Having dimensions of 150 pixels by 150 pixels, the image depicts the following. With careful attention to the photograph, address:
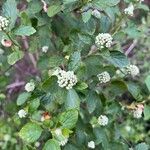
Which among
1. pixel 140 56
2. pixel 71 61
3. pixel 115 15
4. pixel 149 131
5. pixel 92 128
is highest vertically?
pixel 71 61

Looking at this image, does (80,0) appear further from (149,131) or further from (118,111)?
(149,131)

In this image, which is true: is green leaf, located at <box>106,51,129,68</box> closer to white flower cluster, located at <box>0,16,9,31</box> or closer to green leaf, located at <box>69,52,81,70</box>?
green leaf, located at <box>69,52,81,70</box>

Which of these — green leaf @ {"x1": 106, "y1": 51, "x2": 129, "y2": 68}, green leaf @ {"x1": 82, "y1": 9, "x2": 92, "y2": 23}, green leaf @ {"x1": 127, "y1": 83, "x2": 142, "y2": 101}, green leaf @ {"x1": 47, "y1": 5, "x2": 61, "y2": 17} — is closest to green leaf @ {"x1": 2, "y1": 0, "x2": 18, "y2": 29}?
green leaf @ {"x1": 47, "y1": 5, "x2": 61, "y2": 17}

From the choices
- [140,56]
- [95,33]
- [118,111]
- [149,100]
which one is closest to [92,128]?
[118,111]

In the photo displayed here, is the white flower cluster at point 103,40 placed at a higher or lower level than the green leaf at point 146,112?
higher

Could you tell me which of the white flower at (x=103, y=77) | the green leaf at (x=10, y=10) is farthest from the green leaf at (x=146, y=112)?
→ the green leaf at (x=10, y=10)

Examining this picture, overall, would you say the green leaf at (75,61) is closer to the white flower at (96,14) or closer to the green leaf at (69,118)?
the green leaf at (69,118)
